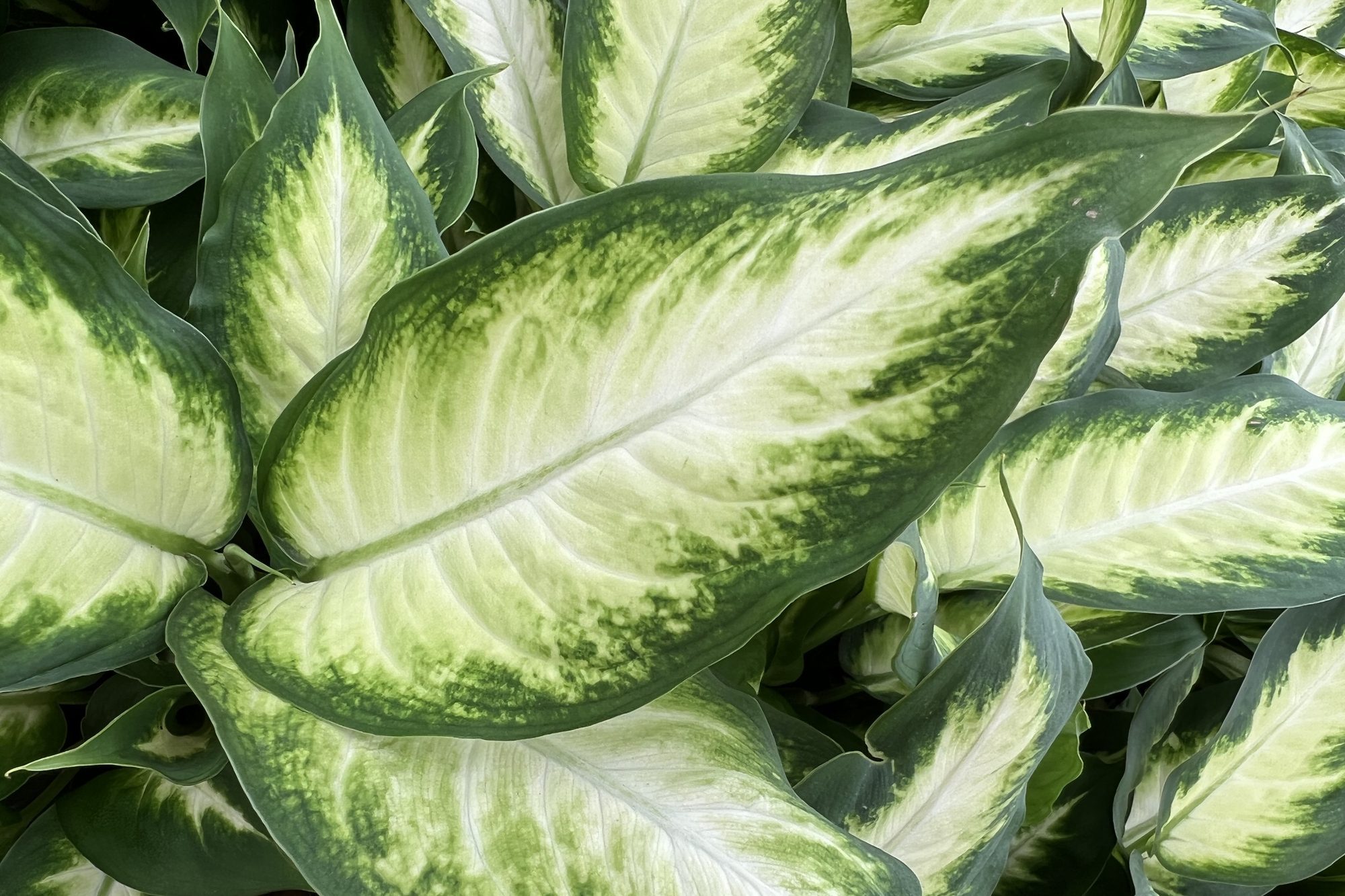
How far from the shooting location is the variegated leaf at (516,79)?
60 centimetres

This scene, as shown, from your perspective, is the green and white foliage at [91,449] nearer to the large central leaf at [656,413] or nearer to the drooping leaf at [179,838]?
the large central leaf at [656,413]

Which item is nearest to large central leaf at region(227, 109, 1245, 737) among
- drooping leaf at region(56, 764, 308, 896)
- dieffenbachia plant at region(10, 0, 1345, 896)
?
dieffenbachia plant at region(10, 0, 1345, 896)

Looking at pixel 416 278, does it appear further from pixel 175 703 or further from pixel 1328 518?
pixel 1328 518

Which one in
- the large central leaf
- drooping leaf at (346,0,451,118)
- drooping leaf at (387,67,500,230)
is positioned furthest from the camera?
drooping leaf at (346,0,451,118)

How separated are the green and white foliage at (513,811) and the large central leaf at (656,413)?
3cm

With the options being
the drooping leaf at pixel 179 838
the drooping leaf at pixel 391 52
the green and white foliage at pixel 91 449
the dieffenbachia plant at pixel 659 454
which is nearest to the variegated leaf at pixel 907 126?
the dieffenbachia plant at pixel 659 454

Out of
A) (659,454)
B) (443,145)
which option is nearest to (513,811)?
(659,454)

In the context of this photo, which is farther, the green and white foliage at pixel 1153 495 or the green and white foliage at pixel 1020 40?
the green and white foliage at pixel 1020 40

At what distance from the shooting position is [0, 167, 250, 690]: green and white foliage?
A: 0.36 metres

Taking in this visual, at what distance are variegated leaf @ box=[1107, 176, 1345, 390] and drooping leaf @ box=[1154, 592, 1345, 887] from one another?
18 centimetres

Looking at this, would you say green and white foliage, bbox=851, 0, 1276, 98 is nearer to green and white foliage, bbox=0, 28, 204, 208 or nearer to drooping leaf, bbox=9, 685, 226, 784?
green and white foliage, bbox=0, 28, 204, 208

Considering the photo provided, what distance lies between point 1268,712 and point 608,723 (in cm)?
43

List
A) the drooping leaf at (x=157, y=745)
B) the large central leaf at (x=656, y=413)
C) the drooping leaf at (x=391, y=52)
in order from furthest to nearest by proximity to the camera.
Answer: the drooping leaf at (x=391, y=52)
the drooping leaf at (x=157, y=745)
the large central leaf at (x=656, y=413)

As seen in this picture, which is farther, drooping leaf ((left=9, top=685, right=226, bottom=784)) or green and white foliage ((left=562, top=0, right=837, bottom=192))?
green and white foliage ((left=562, top=0, right=837, bottom=192))
